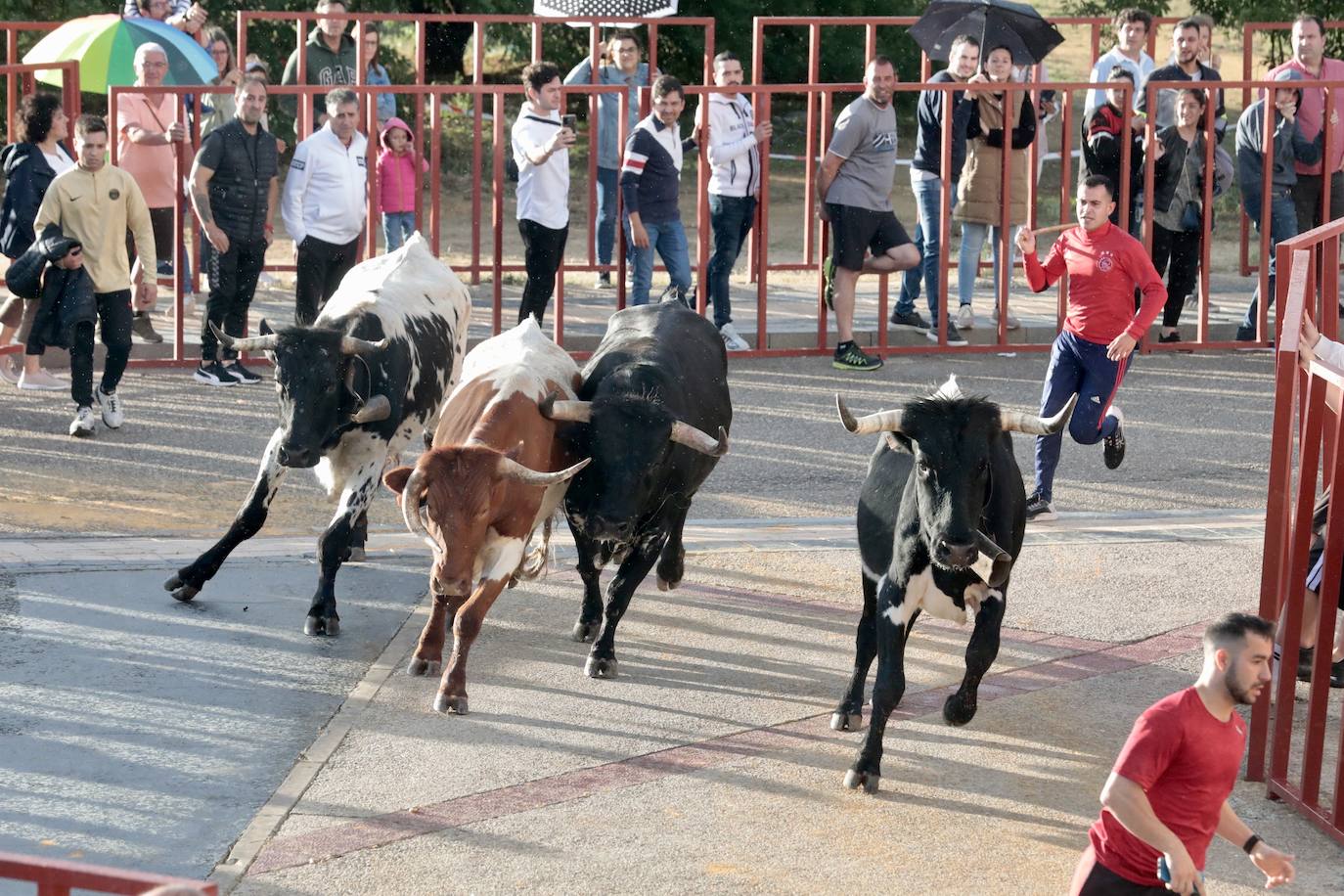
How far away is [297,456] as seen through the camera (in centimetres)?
804

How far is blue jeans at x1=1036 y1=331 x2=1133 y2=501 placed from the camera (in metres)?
9.73

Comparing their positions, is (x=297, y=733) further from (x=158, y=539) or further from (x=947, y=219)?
(x=947, y=219)

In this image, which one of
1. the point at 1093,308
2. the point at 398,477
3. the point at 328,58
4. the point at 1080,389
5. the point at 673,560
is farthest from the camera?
the point at 328,58

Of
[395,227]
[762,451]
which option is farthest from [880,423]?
[395,227]

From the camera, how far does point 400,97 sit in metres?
20.4

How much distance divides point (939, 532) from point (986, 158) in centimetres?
846

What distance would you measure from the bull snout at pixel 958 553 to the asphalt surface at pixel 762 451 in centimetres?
334

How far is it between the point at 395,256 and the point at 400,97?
11.2 meters

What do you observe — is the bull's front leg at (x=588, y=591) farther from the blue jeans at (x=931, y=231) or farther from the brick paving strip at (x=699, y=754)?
the blue jeans at (x=931, y=231)

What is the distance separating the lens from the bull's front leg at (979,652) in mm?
6684

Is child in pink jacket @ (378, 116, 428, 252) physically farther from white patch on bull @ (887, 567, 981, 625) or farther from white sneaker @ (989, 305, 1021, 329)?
white patch on bull @ (887, 567, 981, 625)

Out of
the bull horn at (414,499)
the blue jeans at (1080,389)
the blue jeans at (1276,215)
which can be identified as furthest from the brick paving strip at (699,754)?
the blue jeans at (1276,215)

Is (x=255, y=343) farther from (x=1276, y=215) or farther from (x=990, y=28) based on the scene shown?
(x=1276, y=215)

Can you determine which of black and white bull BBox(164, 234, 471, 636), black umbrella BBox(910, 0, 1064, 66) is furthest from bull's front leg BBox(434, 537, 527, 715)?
black umbrella BBox(910, 0, 1064, 66)
